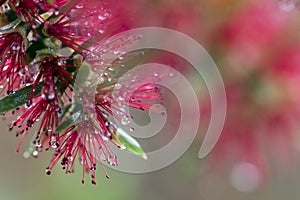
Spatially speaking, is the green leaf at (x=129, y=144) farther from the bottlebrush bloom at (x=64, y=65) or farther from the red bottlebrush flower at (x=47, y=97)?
the red bottlebrush flower at (x=47, y=97)

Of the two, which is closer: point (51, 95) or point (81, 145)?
point (51, 95)

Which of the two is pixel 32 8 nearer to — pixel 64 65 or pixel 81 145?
pixel 64 65

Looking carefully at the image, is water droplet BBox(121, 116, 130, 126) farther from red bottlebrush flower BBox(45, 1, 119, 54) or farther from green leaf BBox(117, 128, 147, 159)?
red bottlebrush flower BBox(45, 1, 119, 54)

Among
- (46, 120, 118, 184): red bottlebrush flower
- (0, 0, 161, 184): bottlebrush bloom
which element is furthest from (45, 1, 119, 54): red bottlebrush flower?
(46, 120, 118, 184): red bottlebrush flower

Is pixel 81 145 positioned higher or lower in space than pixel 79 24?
lower

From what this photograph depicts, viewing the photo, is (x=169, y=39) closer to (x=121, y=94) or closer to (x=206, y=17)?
(x=206, y=17)

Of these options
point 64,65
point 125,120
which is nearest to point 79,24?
point 64,65

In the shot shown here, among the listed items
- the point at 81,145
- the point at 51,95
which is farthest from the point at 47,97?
the point at 81,145
